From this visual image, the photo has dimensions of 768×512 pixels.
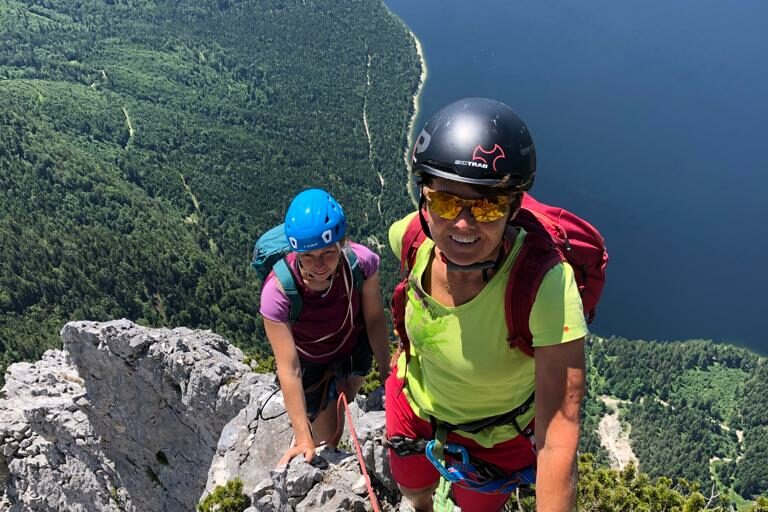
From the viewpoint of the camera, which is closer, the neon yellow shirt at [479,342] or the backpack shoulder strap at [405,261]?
the neon yellow shirt at [479,342]

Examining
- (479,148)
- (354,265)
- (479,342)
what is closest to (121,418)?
(354,265)

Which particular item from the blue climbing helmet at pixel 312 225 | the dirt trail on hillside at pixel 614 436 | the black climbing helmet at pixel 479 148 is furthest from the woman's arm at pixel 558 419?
the dirt trail on hillside at pixel 614 436

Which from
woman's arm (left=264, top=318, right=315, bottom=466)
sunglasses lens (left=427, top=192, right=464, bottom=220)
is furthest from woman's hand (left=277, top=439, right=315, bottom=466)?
sunglasses lens (left=427, top=192, right=464, bottom=220)

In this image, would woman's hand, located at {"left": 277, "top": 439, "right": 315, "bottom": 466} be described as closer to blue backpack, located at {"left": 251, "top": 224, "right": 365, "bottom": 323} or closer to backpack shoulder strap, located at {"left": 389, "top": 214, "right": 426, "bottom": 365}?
blue backpack, located at {"left": 251, "top": 224, "right": 365, "bottom": 323}

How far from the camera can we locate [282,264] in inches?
210

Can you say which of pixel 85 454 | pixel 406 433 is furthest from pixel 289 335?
pixel 85 454

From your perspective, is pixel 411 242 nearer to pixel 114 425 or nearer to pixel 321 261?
pixel 321 261

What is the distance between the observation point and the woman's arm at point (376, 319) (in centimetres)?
572

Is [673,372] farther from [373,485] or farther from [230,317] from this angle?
[373,485]

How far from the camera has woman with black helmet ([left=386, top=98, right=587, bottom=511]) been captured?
2834 mm

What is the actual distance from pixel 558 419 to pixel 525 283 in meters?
0.71

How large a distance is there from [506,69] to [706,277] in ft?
255

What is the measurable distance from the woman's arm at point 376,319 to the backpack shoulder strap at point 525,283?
269 cm

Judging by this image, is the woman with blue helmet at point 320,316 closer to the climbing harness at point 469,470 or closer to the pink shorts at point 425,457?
the pink shorts at point 425,457
